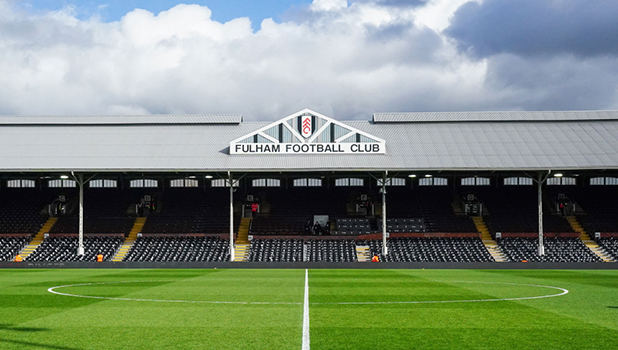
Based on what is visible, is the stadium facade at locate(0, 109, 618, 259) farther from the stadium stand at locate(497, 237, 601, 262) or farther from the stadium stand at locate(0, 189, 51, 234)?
the stadium stand at locate(0, 189, 51, 234)

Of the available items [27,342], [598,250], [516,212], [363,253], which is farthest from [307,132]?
[27,342]

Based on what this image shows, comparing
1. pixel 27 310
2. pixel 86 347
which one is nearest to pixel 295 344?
pixel 86 347

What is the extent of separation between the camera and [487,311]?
15.9m

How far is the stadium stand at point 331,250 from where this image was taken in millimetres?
49969

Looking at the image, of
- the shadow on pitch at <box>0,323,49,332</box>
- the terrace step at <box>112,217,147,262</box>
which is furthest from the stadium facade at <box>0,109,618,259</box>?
the shadow on pitch at <box>0,323,49,332</box>

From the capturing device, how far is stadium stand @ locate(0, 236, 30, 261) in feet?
168

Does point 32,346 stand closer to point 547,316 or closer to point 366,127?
point 547,316

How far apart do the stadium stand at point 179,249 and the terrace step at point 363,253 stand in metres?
10.6

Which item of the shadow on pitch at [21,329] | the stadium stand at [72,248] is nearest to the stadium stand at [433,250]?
the stadium stand at [72,248]

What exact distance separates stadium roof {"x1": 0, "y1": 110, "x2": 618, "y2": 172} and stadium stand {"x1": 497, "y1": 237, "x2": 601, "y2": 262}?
22.2 feet

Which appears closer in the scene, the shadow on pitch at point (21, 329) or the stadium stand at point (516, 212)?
the shadow on pitch at point (21, 329)

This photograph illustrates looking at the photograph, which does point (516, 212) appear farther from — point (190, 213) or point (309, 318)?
point (309, 318)

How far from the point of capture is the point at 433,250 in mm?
51531

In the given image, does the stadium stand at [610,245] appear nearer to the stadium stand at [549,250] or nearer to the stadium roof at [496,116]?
the stadium stand at [549,250]
